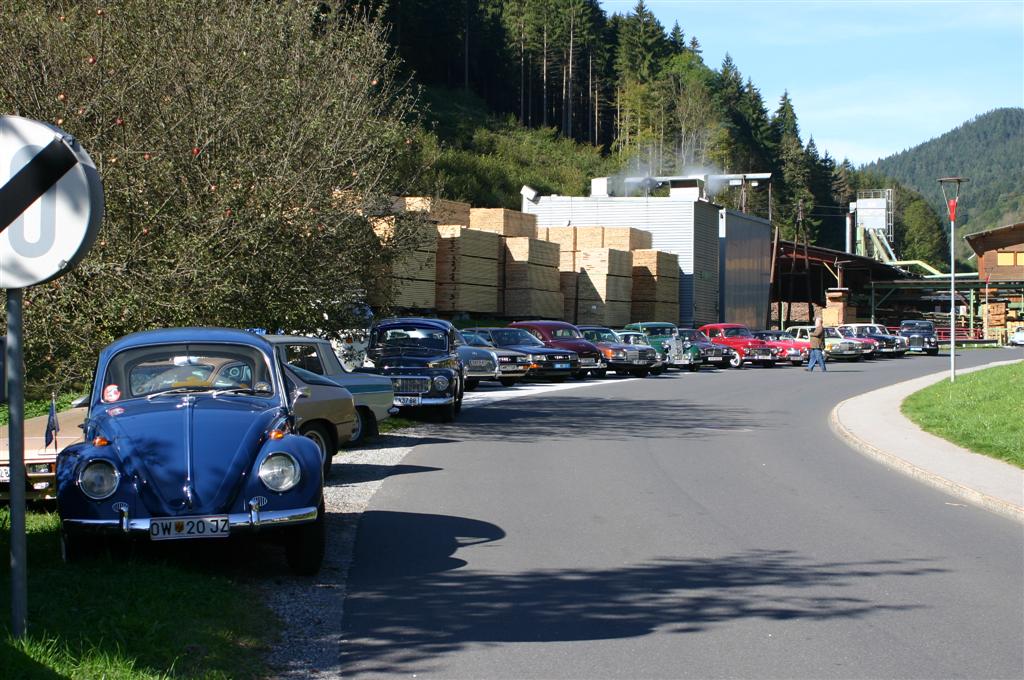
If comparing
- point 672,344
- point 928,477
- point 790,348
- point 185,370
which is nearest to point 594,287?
point 672,344

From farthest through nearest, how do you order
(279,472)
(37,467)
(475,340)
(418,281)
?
(418,281) → (475,340) → (37,467) → (279,472)

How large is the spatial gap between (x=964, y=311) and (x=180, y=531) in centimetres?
11340

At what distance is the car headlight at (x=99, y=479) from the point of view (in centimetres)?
757

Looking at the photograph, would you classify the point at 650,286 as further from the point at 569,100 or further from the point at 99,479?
the point at 569,100

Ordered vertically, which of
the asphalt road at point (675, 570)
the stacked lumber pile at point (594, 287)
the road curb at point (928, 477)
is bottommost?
the road curb at point (928, 477)

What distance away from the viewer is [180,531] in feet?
24.6

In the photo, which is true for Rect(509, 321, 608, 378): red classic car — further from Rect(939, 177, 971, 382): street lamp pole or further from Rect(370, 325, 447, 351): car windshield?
Rect(370, 325, 447, 351): car windshield

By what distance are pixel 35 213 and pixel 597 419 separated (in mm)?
16381

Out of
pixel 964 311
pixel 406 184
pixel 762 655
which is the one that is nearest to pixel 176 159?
pixel 406 184

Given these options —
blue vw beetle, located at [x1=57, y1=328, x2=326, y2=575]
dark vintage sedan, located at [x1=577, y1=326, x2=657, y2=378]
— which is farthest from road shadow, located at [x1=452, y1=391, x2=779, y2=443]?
blue vw beetle, located at [x1=57, y1=328, x2=326, y2=575]

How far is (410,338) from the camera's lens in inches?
814

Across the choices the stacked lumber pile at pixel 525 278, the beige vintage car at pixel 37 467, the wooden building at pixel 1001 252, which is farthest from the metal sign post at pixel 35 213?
the wooden building at pixel 1001 252

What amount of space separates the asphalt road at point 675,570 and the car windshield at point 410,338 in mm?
4376

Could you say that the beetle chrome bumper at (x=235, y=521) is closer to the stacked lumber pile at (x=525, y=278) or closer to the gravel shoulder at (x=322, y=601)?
the gravel shoulder at (x=322, y=601)
